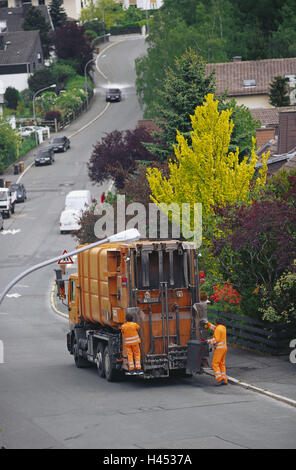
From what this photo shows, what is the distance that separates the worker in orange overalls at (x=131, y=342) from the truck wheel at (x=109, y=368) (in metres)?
1.13

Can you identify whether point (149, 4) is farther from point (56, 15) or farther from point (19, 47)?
point (19, 47)

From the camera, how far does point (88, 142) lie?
96500 mm

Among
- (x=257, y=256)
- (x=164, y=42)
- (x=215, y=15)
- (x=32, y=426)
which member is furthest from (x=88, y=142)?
(x=32, y=426)

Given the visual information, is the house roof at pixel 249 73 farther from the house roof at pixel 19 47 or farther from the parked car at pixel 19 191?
the house roof at pixel 19 47

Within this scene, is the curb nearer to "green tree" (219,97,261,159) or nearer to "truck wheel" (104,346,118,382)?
"truck wheel" (104,346,118,382)

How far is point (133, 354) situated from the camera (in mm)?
24703

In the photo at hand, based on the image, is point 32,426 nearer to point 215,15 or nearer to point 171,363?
point 171,363

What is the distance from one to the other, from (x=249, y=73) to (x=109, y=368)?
2591 inches

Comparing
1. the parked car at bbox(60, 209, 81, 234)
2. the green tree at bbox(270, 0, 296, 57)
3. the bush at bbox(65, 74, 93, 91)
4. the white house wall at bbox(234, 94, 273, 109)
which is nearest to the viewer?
the parked car at bbox(60, 209, 81, 234)

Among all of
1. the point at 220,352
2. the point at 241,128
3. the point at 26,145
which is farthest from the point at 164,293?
the point at 26,145

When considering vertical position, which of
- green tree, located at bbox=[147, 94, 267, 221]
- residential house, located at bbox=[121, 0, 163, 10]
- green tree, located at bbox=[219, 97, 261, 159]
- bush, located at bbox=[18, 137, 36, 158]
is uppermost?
residential house, located at bbox=[121, 0, 163, 10]

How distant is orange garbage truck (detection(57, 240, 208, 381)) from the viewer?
2481cm

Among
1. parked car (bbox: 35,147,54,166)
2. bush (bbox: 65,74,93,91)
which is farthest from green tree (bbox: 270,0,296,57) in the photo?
parked car (bbox: 35,147,54,166)

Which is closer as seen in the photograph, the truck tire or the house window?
the truck tire
